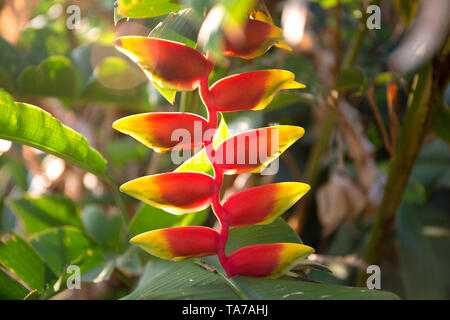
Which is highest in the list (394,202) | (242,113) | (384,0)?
(384,0)

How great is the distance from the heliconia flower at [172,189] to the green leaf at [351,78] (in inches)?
11.6

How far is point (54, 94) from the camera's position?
29.1 inches

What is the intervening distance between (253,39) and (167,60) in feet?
0.17

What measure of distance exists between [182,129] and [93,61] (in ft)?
1.96

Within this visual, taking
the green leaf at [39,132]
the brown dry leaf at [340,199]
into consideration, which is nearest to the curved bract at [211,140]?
the green leaf at [39,132]

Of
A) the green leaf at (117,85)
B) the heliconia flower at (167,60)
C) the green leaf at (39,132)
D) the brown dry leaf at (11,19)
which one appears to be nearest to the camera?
the heliconia flower at (167,60)

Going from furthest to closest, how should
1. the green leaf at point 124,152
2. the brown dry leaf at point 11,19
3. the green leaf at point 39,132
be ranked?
the green leaf at point 124,152, the brown dry leaf at point 11,19, the green leaf at point 39,132

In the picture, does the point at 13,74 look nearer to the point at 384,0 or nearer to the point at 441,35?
the point at 441,35

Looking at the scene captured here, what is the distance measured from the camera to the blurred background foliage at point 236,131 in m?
0.47

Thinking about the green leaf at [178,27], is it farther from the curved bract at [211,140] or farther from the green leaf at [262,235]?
the green leaf at [262,235]

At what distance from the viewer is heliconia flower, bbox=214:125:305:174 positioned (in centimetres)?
29

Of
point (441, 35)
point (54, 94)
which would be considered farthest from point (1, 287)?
point (441, 35)

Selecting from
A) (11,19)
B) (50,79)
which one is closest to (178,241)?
(50,79)

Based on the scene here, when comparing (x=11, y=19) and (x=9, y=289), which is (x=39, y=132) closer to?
(x=9, y=289)
